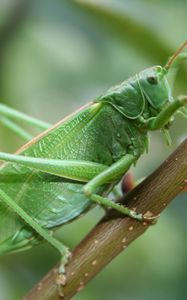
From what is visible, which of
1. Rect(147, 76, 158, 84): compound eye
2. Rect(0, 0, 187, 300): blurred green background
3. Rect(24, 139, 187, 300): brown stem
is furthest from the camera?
Rect(0, 0, 187, 300): blurred green background

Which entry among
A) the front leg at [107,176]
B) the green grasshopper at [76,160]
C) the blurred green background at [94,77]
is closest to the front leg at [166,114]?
the green grasshopper at [76,160]

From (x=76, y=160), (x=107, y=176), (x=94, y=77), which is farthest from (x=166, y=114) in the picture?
(x=94, y=77)

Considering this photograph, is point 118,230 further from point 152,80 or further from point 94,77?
point 94,77

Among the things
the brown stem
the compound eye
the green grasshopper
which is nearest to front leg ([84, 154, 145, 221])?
the green grasshopper

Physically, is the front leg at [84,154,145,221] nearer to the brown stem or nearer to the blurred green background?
the brown stem

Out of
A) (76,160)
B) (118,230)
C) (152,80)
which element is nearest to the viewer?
(118,230)

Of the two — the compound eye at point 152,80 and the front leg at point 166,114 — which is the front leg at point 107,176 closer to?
the front leg at point 166,114
